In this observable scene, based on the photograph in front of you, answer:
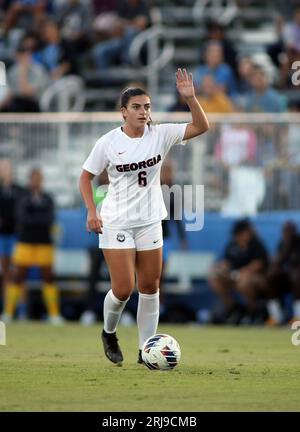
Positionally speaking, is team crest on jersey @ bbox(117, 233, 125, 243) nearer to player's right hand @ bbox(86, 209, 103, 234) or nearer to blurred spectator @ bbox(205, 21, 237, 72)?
player's right hand @ bbox(86, 209, 103, 234)

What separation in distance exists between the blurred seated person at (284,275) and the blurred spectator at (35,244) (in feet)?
13.3

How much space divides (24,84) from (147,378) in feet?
46.8

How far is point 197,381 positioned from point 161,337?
950mm

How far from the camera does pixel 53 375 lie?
11.5m

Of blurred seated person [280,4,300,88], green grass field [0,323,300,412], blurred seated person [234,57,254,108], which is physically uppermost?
blurred seated person [280,4,300,88]

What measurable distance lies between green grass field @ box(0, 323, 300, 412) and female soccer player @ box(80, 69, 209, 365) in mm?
926

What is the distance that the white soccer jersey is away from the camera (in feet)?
39.2

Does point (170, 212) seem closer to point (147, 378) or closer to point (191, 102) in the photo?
A: point (191, 102)

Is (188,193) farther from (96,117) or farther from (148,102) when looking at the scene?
(148,102)

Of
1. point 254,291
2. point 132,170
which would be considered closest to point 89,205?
point 132,170

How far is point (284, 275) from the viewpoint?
2103 centimetres

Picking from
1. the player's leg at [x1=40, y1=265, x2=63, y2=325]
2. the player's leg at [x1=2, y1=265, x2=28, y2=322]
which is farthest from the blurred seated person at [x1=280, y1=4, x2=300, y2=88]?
the player's leg at [x1=2, y1=265, x2=28, y2=322]

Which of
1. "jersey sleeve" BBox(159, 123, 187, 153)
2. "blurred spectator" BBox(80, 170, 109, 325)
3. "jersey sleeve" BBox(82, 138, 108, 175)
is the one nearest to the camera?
"jersey sleeve" BBox(82, 138, 108, 175)

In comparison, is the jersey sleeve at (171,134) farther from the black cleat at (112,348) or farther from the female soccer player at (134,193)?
the black cleat at (112,348)
